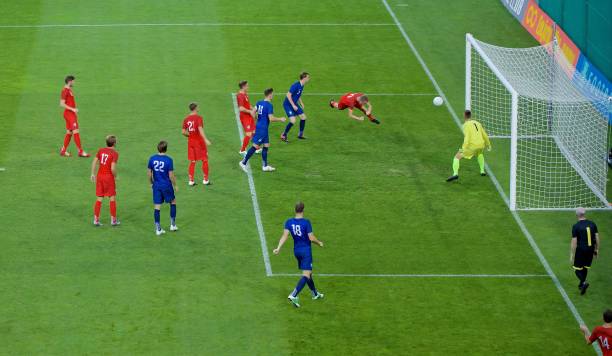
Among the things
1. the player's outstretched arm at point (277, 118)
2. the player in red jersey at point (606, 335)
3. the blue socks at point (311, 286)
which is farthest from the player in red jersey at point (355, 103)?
the player in red jersey at point (606, 335)

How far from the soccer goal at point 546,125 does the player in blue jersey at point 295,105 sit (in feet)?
13.8

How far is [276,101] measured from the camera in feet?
102

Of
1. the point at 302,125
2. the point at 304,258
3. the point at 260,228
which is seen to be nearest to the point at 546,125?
the point at 302,125

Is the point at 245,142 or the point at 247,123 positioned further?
the point at 245,142

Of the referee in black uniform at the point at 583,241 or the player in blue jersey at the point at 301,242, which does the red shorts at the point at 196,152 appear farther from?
the referee in black uniform at the point at 583,241

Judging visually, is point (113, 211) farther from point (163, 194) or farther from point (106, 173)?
point (163, 194)

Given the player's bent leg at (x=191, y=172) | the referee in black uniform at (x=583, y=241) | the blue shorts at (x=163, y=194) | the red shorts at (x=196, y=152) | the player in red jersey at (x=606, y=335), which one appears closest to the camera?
the player in red jersey at (x=606, y=335)

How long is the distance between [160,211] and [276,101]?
7871mm

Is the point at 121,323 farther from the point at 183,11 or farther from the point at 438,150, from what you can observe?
the point at 183,11

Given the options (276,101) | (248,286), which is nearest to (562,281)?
(248,286)

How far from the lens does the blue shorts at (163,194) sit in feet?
72.1

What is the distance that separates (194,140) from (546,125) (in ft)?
31.4

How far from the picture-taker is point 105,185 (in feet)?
73.8

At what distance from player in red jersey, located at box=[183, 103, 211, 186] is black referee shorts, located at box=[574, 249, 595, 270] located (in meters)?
8.39
